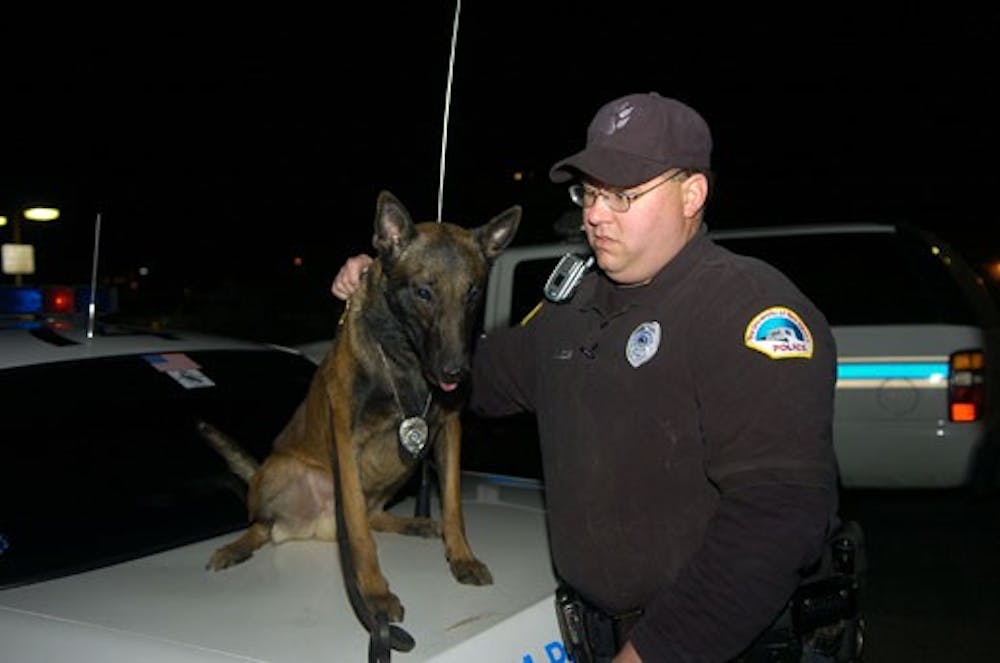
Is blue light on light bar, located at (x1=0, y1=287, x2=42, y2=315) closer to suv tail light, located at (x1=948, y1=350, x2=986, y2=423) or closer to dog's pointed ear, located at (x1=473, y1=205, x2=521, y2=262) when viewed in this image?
dog's pointed ear, located at (x1=473, y1=205, x2=521, y2=262)

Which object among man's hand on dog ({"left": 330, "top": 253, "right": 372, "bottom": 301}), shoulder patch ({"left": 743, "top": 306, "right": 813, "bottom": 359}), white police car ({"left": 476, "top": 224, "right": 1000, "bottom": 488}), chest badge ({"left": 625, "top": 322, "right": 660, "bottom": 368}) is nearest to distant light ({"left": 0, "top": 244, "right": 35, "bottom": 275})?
white police car ({"left": 476, "top": 224, "right": 1000, "bottom": 488})

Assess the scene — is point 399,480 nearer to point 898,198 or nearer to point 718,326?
point 718,326

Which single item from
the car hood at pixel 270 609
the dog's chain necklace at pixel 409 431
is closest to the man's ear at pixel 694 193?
the car hood at pixel 270 609

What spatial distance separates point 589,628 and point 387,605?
47cm

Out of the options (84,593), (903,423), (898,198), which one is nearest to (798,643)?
(84,593)

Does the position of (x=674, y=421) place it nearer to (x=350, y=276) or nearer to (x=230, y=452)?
(x=350, y=276)

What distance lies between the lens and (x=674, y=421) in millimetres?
1882

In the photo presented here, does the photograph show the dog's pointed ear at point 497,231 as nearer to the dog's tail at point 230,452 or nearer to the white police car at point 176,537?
the white police car at point 176,537

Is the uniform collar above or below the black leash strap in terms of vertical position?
above

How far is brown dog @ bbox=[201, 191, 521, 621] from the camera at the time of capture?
2830mm

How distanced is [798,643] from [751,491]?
0.58 meters

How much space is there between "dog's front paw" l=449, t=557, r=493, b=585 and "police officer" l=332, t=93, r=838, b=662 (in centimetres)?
33

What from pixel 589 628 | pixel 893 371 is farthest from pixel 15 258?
pixel 893 371

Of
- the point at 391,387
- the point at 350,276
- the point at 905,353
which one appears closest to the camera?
the point at 391,387
